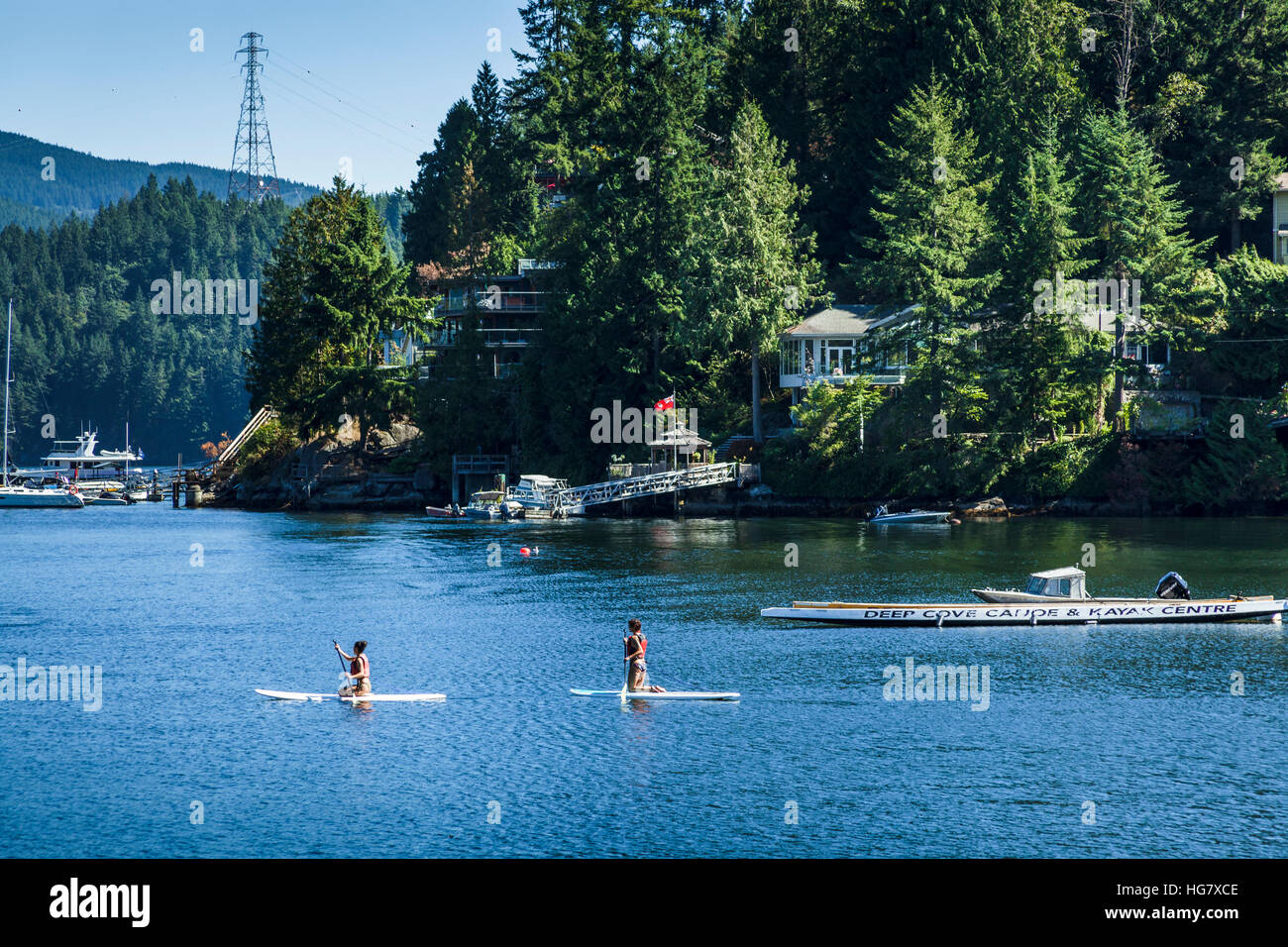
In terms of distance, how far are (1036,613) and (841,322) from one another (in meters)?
55.5

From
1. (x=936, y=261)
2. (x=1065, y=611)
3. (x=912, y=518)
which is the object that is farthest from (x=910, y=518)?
(x=1065, y=611)

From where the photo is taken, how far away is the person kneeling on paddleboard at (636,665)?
41.8 metres

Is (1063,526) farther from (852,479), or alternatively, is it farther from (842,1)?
(842,1)

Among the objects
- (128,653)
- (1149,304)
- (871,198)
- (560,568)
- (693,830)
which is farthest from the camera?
(871,198)

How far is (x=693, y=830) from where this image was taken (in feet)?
101

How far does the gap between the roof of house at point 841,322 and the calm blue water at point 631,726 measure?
3512 cm

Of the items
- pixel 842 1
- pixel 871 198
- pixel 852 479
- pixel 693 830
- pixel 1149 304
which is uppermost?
pixel 842 1

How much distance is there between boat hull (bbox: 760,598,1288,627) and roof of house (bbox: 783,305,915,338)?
50.8 meters

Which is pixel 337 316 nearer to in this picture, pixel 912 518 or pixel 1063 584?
pixel 912 518

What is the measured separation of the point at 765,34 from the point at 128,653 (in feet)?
298

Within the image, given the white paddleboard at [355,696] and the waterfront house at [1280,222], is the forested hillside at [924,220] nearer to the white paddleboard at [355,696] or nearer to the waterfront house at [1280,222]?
the waterfront house at [1280,222]

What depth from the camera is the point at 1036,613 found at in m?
54.9

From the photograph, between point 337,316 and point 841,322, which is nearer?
point 841,322

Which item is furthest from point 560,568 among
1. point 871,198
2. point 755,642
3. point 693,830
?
point 871,198
